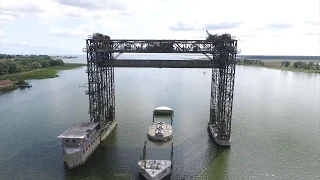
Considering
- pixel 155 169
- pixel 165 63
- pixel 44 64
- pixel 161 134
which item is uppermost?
pixel 165 63

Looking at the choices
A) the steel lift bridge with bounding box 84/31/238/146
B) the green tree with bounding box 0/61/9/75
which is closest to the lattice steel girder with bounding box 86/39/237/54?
the steel lift bridge with bounding box 84/31/238/146

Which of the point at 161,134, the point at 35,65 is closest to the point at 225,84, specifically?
the point at 161,134

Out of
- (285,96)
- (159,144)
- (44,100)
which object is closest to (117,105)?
(44,100)

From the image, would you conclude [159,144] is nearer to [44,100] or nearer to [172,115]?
[172,115]

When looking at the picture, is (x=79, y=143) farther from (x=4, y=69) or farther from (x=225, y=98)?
(x=4, y=69)

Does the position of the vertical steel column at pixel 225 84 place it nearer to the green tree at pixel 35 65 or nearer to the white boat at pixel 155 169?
the white boat at pixel 155 169

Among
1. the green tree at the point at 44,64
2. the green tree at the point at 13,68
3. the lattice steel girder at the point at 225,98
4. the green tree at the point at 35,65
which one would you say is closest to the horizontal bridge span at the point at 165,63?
the lattice steel girder at the point at 225,98

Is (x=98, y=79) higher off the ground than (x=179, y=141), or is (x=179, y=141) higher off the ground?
(x=98, y=79)
